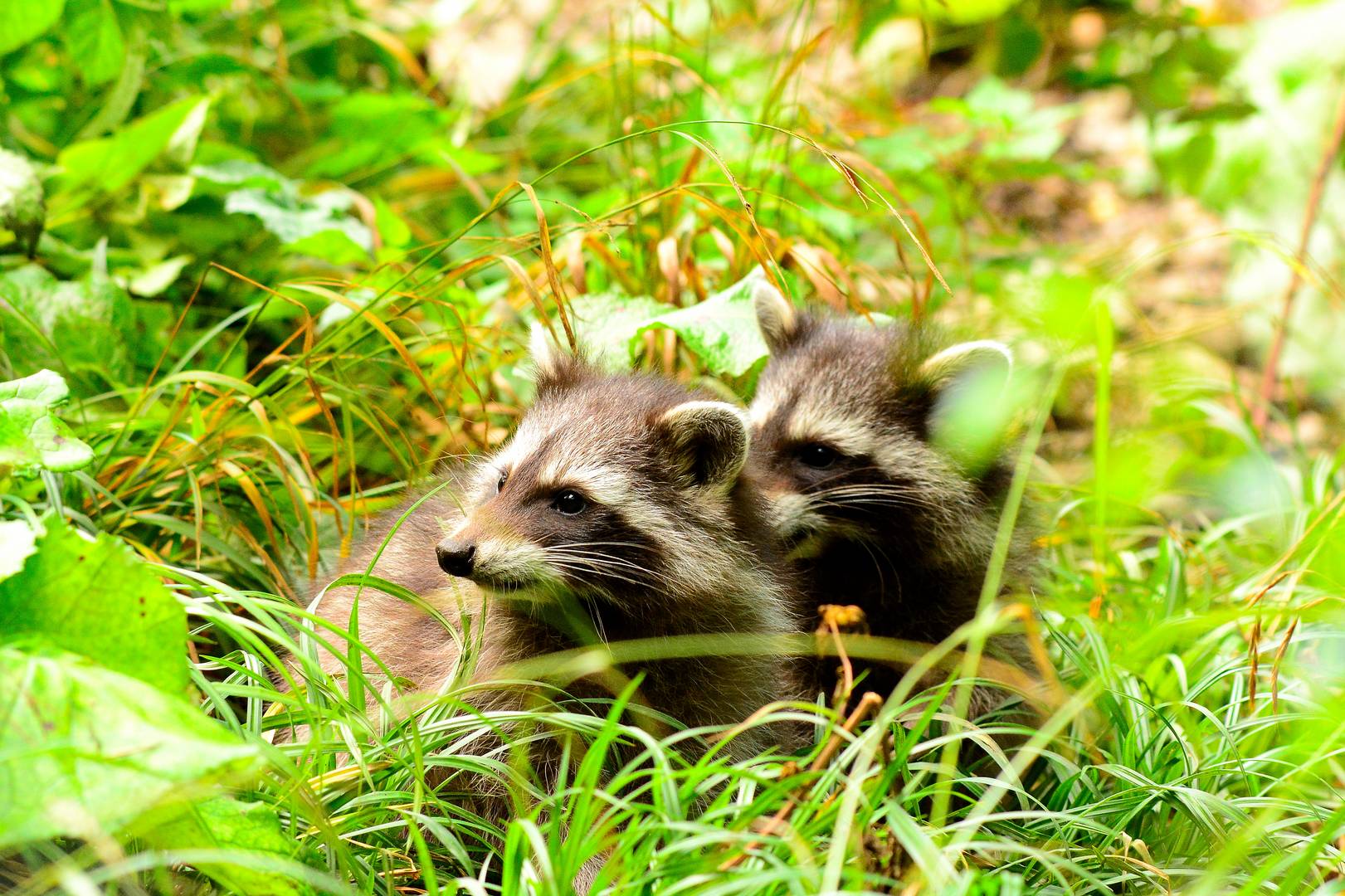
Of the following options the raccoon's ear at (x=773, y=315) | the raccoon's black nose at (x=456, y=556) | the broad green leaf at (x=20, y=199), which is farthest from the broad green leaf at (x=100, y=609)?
the raccoon's ear at (x=773, y=315)

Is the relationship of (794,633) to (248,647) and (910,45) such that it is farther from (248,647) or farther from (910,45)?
(910,45)

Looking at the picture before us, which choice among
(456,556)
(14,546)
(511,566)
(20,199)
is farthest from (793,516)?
(20,199)

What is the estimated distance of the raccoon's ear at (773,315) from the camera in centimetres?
478

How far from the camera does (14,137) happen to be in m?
5.56

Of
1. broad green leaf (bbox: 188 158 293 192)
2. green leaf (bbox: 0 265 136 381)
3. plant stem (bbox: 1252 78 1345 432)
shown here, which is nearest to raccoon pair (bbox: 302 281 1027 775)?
green leaf (bbox: 0 265 136 381)

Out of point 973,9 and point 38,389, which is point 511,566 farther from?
point 973,9

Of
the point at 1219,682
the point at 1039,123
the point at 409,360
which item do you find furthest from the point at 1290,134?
the point at 409,360

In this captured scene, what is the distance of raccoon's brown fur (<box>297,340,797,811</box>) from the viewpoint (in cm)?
359

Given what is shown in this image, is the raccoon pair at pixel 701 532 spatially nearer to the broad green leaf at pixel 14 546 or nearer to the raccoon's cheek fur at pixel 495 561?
the raccoon's cheek fur at pixel 495 561

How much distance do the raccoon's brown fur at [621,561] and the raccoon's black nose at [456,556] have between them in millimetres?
47

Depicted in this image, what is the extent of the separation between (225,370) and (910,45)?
23.0 feet

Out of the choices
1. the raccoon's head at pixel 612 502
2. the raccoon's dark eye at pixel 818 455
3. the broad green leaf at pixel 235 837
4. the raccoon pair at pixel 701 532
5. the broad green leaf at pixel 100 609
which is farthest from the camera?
the raccoon's dark eye at pixel 818 455

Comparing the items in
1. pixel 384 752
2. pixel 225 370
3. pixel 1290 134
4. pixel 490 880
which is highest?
pixel 1290 134

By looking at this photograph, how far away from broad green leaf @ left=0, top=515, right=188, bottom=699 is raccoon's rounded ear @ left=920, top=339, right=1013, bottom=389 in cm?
281
